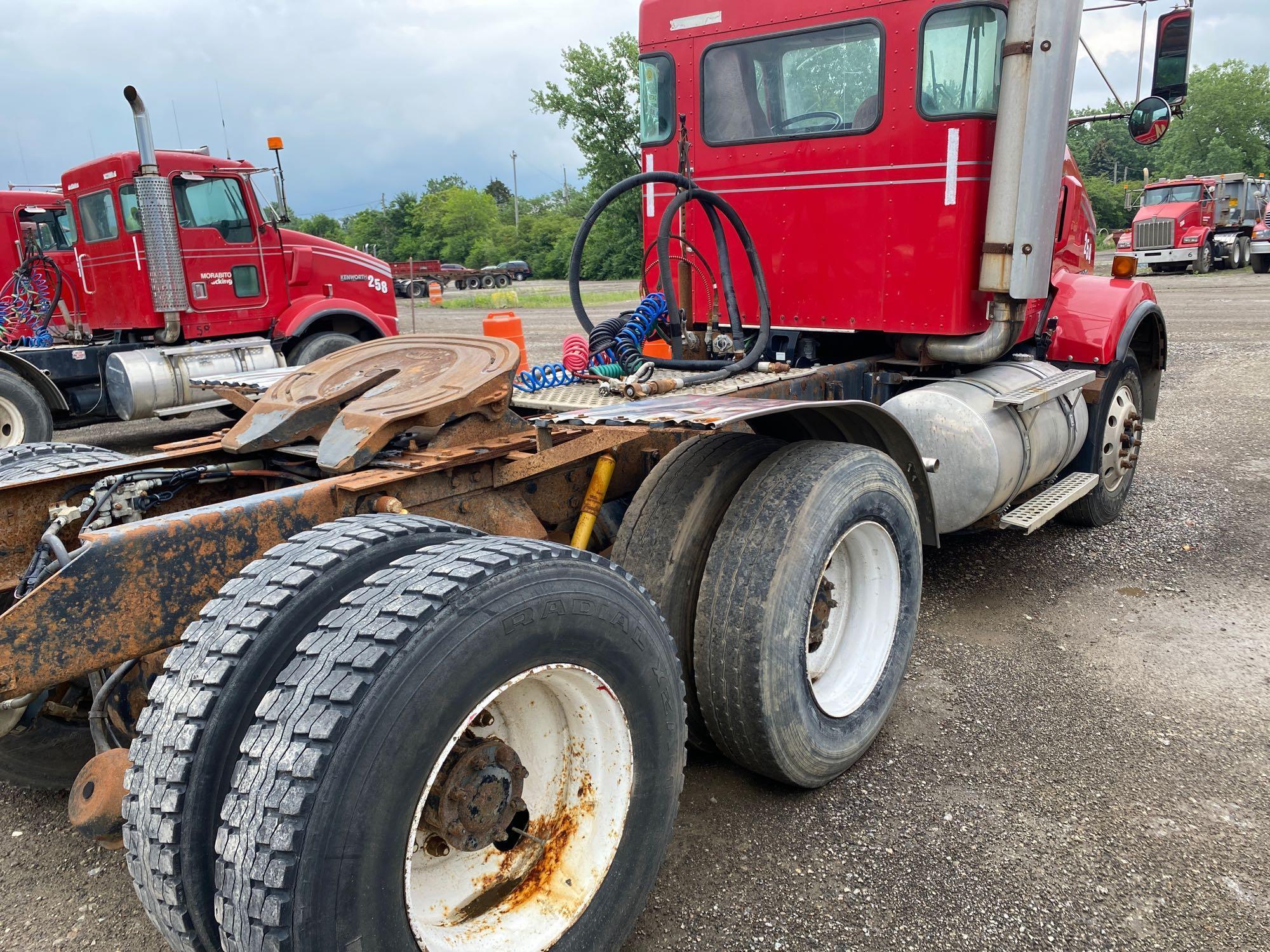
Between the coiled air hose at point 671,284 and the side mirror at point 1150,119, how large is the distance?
97.5 inches

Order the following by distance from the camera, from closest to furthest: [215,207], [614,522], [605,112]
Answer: [614,522], [215,207], [605,112]

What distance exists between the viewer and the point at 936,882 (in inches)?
107

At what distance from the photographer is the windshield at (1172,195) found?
29.8m

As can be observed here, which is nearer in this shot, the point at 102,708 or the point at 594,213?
the point at 102,708

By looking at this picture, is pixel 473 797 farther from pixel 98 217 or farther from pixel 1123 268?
pixel 98 217

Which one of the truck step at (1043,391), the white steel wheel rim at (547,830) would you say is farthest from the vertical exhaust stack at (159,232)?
the white steel wheel rim at (547,830)

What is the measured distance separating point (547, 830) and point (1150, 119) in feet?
16.4

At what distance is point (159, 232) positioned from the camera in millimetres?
9773

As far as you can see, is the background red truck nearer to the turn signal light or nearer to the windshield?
the windshield

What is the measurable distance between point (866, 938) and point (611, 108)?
51.4 meters

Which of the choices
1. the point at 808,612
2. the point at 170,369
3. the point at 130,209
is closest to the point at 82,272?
the point at 130,209

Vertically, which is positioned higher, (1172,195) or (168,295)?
(1172,195)

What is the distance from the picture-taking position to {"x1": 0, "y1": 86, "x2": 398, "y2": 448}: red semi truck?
31.4 feet

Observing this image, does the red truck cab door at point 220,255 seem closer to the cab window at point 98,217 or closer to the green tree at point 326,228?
the cab window at point 98,217
